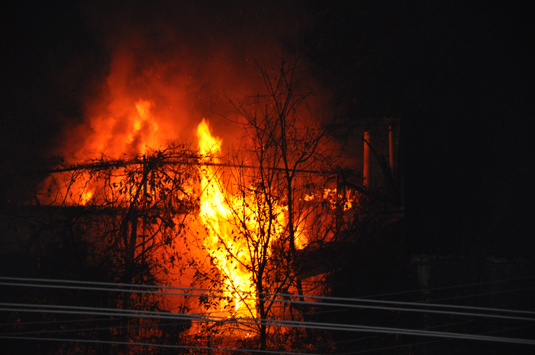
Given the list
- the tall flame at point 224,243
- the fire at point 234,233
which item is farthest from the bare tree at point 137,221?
the fire at point 234,233

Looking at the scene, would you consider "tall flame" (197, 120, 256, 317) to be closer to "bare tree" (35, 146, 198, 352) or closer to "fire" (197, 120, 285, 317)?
"fire" (197, 120, 285, 317)

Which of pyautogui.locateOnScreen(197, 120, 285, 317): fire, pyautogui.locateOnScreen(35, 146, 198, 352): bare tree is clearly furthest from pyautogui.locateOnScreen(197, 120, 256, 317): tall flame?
pyautogui.locateOnScreen(35, 146, 198, 352): bare tree

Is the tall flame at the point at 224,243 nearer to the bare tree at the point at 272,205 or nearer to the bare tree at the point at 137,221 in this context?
the bare tree at the point at 272,205

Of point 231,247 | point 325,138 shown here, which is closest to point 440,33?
point 325,138

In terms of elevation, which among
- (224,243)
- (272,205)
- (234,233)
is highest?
(272,205)

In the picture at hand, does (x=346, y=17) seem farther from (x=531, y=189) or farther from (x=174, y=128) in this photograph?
(x=174, y=128)

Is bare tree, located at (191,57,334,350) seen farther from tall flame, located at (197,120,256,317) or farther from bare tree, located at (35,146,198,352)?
bare tree, located at (35,146,198,352)

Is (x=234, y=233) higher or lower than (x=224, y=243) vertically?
higher

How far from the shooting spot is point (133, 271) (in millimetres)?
7742

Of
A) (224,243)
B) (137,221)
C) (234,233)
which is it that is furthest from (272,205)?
(137,221)

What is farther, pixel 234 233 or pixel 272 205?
pixel 234 233

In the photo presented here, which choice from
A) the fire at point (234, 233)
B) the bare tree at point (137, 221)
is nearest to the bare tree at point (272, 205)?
the fire at point (234, 233)

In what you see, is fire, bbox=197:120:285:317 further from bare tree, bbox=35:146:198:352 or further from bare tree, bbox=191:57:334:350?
bare tree, bbox=35:146:198:352

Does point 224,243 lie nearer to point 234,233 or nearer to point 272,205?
point 234,233
